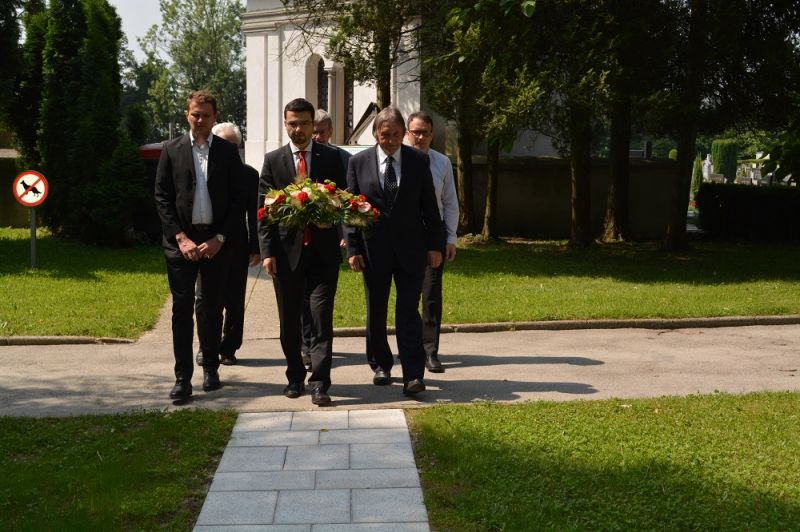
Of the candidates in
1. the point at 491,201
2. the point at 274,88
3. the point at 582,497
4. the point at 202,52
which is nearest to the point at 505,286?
the point at 491,201

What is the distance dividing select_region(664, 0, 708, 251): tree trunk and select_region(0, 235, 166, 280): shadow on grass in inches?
365

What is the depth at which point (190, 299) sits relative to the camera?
26.9 ft

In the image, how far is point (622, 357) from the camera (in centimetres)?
1012

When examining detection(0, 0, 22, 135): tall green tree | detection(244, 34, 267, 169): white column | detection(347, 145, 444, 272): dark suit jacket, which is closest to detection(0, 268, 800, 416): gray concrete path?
detection(347, 145, 444, 272): dark suit jacket

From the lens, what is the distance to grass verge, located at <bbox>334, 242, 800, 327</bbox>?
12.5m

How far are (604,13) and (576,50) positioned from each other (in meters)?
0.81

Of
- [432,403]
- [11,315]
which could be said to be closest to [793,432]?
[432,403]

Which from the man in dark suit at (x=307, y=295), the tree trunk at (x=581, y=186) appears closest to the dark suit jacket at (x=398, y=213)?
the man in dark suit at (x=307, y=295)

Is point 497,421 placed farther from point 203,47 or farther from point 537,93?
point 203,47

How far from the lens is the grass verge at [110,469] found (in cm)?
544

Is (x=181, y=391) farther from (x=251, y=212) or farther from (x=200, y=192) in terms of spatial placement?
(x=251, y=212)

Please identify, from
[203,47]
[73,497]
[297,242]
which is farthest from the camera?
[203,47]

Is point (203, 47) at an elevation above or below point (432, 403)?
above

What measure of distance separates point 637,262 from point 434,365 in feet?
35.9
